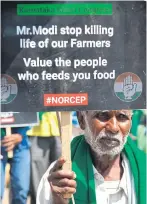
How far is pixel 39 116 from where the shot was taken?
4352 millimetres

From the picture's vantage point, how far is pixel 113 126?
148 inches

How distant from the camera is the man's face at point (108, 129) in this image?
376cm

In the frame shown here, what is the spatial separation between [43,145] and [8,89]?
1152 millimetres

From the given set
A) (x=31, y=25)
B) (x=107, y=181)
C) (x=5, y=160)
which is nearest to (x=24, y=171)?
(x=5, y=160)

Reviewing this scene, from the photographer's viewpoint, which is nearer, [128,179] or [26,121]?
[128,179]

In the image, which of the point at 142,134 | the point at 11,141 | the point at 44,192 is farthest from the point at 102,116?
the point at 11,141

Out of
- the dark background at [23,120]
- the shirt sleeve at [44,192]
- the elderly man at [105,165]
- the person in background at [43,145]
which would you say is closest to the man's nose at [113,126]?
the elderly man at [105,165]

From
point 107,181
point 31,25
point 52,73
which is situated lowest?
point 107,181

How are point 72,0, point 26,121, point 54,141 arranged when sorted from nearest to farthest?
1. point 72,0
2. point 26,121
3. point 54,141

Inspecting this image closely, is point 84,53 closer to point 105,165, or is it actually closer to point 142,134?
point 105,165

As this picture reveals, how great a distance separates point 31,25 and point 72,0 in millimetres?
228

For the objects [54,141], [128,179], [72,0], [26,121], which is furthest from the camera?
[54,141]

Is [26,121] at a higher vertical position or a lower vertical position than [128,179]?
higher

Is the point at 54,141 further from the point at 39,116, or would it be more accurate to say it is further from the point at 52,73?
the point at 52,73
